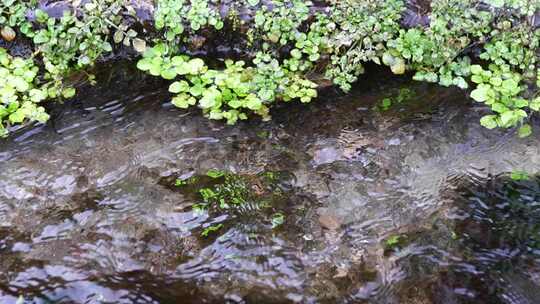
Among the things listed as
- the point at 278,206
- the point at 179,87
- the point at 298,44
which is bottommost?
the point at 278,206

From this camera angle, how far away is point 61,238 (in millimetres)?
3531

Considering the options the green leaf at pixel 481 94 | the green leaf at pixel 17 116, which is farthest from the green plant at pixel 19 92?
the green leaf at pixel 481 94

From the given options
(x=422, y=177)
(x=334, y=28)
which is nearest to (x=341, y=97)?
(x=334, y=28)

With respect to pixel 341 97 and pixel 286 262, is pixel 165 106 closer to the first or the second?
pixel 341 97

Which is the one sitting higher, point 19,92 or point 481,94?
point 19,92

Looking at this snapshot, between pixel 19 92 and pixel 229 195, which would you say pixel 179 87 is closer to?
pixel 229 195

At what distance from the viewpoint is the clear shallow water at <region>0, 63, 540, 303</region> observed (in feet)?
10.8

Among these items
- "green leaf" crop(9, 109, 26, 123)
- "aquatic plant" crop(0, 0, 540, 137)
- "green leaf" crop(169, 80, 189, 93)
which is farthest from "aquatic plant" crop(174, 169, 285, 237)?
"green leaf" crop(9, 109, 26, 123)

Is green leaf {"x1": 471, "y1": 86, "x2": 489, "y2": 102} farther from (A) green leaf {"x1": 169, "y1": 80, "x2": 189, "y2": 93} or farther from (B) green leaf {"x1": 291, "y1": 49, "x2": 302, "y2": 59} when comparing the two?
(A) green leaf {"x1": 169, "y1": 80, "x2": 189, "y2": 93}

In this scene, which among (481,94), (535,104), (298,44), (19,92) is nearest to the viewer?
(535,104)

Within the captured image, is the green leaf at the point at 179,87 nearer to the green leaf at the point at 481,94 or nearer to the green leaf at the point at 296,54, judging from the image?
the green leaf at the point at 296,54

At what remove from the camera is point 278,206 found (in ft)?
12.5

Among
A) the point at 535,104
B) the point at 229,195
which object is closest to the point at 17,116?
the point at 229,195

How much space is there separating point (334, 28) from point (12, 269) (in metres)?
3.20
